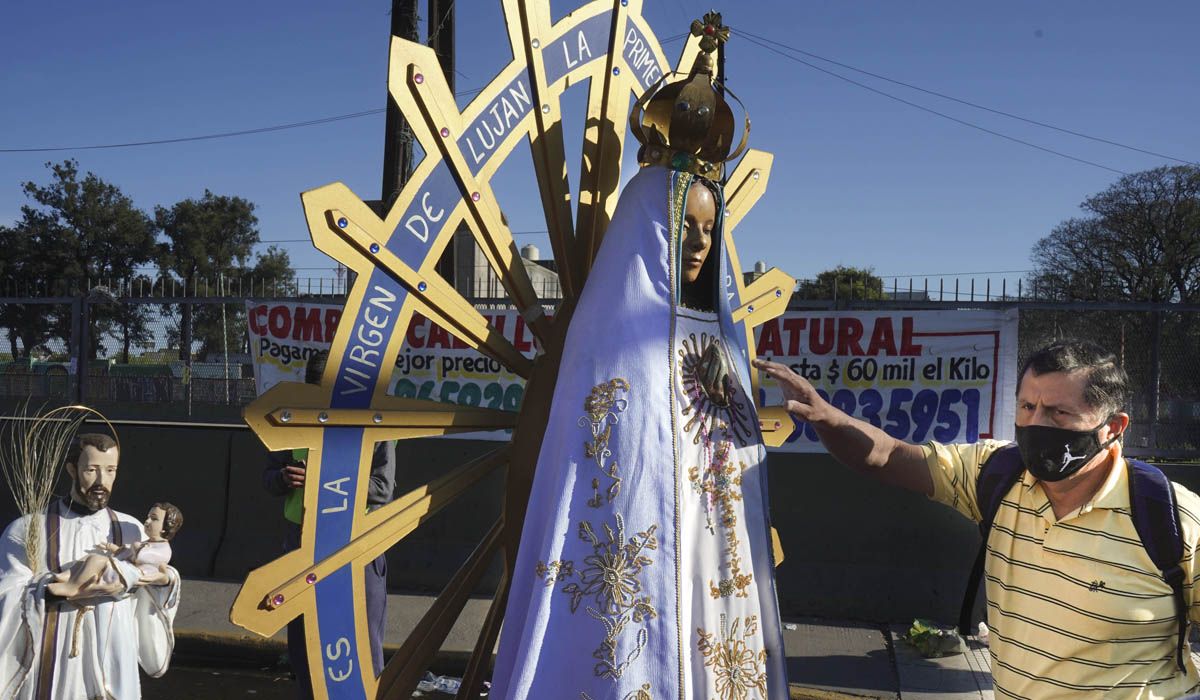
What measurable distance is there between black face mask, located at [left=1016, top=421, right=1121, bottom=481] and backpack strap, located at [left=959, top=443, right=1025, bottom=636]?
0.63 feet

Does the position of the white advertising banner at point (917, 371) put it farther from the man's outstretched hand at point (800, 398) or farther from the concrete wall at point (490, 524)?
the man's outstretched hand at point (800, 398)

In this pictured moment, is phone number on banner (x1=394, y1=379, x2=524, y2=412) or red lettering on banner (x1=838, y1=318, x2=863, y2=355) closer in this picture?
red lettering on banner (x1=838, y1=318, x2=863, y2=355)

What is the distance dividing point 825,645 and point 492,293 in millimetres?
4046

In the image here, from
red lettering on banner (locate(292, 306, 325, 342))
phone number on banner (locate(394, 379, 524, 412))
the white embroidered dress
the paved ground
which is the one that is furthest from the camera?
red lettering on banner (locate(292, 306, 325, 342))

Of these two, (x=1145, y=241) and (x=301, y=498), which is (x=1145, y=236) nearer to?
(x=1145, y=241)

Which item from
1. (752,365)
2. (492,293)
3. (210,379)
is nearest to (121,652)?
(752,365)

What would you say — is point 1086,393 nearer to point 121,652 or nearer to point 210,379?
point 121,652

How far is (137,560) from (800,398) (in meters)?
2.30

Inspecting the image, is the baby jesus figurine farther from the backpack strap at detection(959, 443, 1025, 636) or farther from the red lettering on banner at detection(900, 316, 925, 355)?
the red lettering on banner at detection(900, 316, 925, 355)

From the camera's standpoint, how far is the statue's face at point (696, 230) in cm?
234

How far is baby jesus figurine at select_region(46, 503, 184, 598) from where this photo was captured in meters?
3.04

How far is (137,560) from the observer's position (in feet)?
10.4

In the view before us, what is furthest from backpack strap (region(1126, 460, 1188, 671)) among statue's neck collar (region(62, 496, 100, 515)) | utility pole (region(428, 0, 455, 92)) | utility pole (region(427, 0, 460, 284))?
utility pole (region(428, 0, 455, 92))

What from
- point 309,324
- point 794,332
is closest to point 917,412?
point 794,332
